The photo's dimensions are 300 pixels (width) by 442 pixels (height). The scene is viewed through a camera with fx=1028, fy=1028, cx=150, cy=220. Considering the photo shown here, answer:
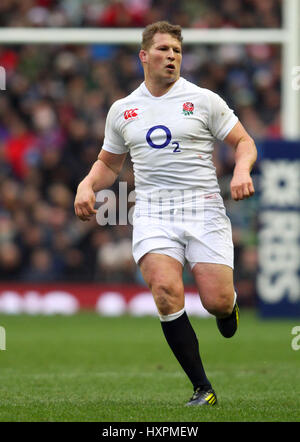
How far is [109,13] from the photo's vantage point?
17.1 meters

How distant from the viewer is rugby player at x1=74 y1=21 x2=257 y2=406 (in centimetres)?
632

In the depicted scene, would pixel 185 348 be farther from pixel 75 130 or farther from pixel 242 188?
pixel 75 130

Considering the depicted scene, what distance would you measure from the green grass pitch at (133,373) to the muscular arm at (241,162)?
4.19 feet

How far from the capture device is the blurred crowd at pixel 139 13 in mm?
17016

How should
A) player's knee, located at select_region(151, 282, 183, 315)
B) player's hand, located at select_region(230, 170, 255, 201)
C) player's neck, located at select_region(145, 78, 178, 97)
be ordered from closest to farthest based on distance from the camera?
player's hand, located at select_region(230, 170, 255, 201) → player's knee, located at select_region(151, 282, 183, 315) → player's neck, located at select_region(145, 78, 178, 97)

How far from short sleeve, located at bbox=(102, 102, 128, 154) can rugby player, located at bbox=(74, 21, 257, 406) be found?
0.26 feet

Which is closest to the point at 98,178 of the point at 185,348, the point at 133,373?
the point at 185,348

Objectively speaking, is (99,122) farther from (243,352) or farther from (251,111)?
(243,352)

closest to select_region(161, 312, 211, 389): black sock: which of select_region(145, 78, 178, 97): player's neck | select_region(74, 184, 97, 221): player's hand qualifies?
select_region(74, 184, 97, 221): player's hand

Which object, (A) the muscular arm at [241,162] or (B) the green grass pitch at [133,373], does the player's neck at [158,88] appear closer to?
(A) the muscular arm at [241,162]

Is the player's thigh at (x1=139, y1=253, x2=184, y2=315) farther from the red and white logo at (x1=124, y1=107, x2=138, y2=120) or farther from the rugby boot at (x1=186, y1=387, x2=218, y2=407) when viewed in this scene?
the red and white logo at (x1=124, y1=107, x2=138, y2=120)

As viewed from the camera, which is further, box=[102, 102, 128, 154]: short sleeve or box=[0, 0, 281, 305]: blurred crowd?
box=[0, 0, 281, 305]: blurred crowd

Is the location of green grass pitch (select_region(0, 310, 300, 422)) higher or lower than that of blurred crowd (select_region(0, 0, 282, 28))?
lower
